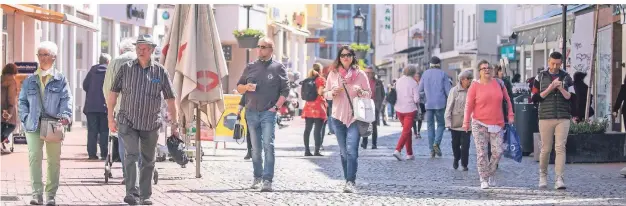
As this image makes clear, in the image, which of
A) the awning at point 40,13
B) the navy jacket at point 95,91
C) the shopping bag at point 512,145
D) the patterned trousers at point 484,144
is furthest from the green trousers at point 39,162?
the awning at point 40,13

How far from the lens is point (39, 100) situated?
12062 mm

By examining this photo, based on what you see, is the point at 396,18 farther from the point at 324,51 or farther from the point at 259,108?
the point at 259,108

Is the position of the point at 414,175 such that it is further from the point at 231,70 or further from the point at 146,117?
the point at 231,70

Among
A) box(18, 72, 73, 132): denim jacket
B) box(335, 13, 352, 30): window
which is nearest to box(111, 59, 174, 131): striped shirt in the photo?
box(18, 72, 73, 132): denim jacket

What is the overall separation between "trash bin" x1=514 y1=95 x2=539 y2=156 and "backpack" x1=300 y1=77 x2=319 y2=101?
3048 millimetres

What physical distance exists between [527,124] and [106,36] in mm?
17255

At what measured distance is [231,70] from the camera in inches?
1964

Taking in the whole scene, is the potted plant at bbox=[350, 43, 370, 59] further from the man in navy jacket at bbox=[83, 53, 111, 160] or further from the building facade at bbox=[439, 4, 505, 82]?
the man in navy jacket at bbox=[83, 53, 111, 160]

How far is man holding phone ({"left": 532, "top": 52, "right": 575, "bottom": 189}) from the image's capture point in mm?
14594

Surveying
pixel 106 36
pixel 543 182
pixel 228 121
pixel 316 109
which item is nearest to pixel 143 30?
pixel 106 36

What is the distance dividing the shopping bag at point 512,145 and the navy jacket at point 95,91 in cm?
572

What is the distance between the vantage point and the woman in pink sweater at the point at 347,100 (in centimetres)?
1401

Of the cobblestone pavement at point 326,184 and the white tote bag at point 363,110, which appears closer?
the cobblestone pavement at point 326,184

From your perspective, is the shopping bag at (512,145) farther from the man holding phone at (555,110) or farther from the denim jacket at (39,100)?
the denim jacket at (39,100)
